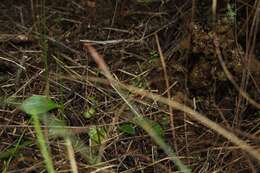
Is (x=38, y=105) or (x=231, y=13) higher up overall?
(x=231, y=13)

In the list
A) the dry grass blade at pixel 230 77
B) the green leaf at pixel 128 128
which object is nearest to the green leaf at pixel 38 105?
the green leaf at pixel 128 128

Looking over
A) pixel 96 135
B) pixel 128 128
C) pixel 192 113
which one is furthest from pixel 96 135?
pixel 192 113

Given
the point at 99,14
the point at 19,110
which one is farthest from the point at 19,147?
the point at 99,14

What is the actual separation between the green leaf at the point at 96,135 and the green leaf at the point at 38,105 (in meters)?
0.16

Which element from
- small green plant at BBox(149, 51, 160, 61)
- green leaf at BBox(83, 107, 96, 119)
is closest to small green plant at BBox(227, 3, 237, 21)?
small green plant at BBox(149, 51, 160, 61)

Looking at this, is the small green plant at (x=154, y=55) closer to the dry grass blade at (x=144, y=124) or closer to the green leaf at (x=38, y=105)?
the dry grass blade at (x=144, y=124)

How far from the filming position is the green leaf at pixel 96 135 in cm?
165

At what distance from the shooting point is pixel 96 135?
1666mm

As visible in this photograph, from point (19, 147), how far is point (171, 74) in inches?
25.4

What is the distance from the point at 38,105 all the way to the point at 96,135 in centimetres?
23

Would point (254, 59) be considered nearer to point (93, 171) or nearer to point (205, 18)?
point (205, 18)

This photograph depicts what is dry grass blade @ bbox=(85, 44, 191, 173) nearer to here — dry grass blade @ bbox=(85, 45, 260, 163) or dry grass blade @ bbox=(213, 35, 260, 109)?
dry grass blade @ bbox=(85, 45, 260, 163)

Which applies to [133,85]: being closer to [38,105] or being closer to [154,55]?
[154,55]

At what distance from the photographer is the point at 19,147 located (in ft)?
5.31
